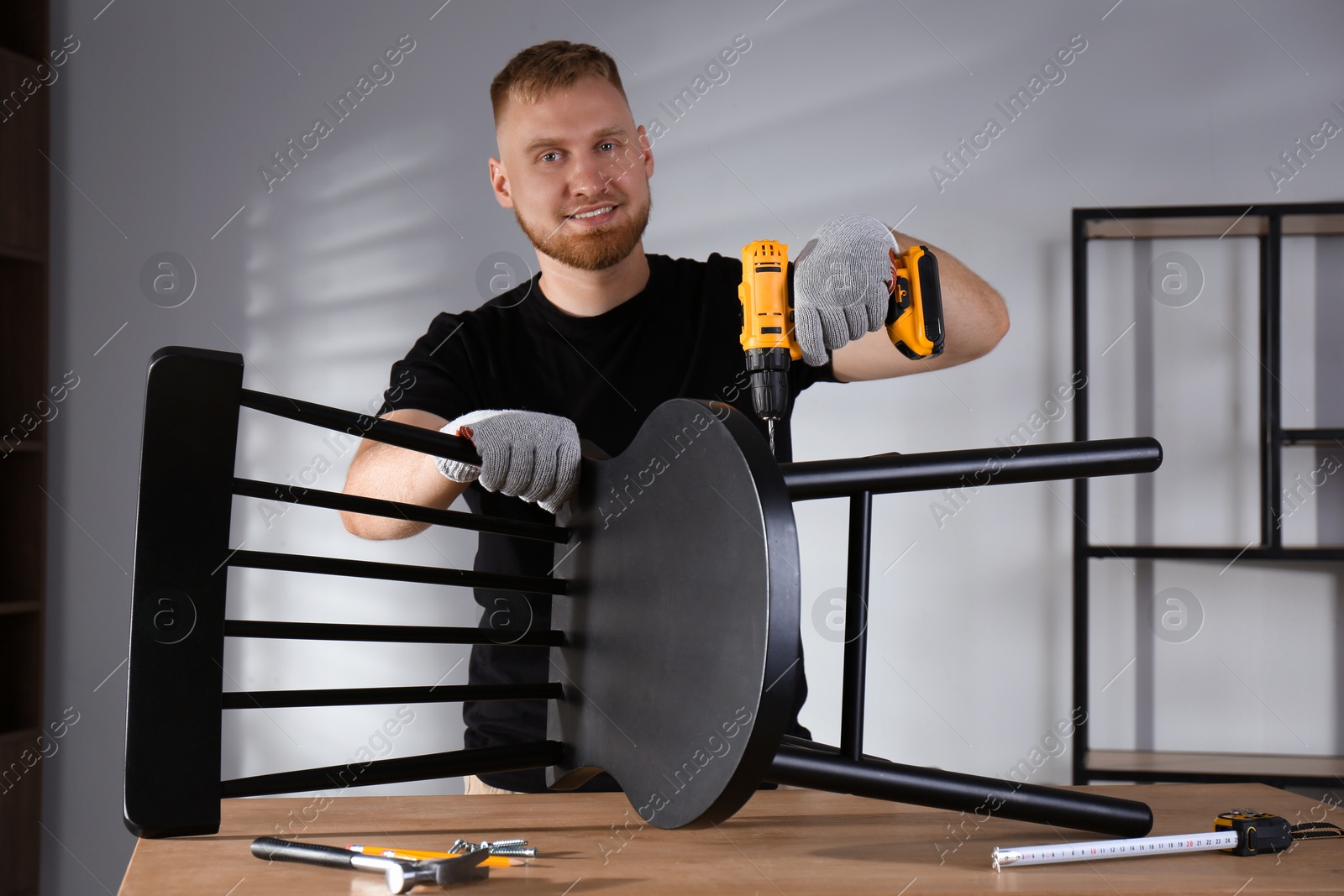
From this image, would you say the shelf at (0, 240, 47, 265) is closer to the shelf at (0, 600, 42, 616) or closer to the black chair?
the shelf at (0, 600, 42, 616)

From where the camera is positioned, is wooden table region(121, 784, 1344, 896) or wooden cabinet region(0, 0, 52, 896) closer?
wooden table region(121, 784, 1344, 896)

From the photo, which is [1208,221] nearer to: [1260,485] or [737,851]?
[1260,485]

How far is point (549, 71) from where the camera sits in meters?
1.43

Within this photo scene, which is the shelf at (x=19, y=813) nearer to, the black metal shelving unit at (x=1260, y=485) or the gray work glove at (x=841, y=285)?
the gray work glove at (x=841, y=285)

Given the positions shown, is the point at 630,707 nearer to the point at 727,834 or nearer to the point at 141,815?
the point at 727,834

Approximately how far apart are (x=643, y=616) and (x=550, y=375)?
0.84 metres

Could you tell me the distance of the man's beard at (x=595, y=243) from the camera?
1426 mm

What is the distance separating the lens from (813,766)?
676 millimetres

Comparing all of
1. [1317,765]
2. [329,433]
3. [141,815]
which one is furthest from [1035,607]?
[141,815]

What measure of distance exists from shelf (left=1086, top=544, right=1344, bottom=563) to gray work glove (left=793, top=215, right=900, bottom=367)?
1.50 metres

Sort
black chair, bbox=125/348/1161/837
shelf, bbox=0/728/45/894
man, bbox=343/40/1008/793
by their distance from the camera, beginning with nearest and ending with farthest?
black chair, bbox=125/348/1161/837 < man, bbox=343/40/1008/793 < shelf, bbox=0/728/45/894

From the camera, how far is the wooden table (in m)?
0.65

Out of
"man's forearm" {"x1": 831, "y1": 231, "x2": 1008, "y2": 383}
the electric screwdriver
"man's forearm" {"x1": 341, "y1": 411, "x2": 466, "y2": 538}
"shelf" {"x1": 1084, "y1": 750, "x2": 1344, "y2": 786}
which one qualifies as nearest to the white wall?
"shelf" {"x1": 1084, "y1": 750, "x2": 1344, "y2": 786}

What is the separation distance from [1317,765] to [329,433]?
2543 mm
